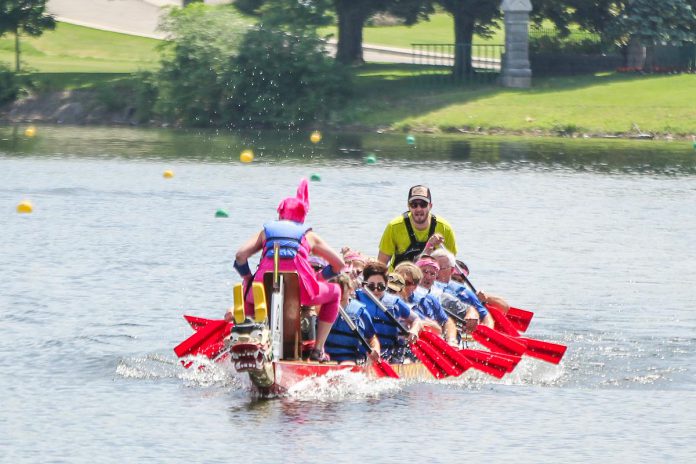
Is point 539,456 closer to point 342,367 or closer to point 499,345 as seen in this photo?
point 342,367

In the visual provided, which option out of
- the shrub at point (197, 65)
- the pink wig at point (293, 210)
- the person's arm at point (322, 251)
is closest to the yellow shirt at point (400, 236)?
the person's arm at point (322, 251)

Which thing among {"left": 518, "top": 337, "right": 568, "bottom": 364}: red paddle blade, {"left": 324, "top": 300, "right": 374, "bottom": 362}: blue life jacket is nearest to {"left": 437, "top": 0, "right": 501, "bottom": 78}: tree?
{"left": 518, "top": 337, "right": 568, "bottom": 364}: red paddle blade

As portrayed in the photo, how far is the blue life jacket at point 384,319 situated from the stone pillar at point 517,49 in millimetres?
45812

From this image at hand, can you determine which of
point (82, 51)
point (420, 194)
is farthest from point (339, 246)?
point (82, 51)

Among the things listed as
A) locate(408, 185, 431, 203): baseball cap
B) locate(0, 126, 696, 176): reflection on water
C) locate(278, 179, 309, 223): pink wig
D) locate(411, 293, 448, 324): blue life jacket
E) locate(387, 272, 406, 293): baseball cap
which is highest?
locate(278, 179, 309, 223): pink wig

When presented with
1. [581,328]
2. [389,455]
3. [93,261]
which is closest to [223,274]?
[93,261]

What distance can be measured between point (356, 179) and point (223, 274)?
16250 mm

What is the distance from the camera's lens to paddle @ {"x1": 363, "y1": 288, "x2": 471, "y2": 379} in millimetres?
19031

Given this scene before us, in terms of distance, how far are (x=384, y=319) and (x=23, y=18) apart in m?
51.1

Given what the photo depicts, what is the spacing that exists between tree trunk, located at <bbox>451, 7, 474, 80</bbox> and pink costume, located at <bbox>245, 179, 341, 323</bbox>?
1898 inches

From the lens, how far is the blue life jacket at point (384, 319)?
18688 mm

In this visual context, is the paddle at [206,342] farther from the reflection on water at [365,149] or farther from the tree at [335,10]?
the tree at [335,10]

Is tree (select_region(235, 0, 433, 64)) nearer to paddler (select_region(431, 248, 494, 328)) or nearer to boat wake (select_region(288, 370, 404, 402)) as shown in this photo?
paddler (select_region(431, 248, 494, 328))

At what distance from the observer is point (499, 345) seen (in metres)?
20.5
